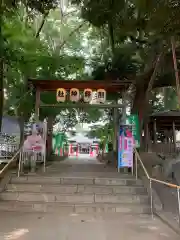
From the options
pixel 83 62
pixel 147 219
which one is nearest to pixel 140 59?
pixel 83 62

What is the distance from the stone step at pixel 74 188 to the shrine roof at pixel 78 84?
15.2 ft

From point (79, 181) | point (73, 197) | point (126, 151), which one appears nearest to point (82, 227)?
point (73, 197)

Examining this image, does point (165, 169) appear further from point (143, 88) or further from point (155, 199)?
point (143, 88)

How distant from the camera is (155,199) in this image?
8.02 metres

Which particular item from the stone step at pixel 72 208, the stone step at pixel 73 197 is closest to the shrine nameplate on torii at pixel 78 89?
the stone step at pixel 73 197

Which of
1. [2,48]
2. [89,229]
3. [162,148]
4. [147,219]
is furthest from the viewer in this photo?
[162,148]

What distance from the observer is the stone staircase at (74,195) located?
25.1 feet

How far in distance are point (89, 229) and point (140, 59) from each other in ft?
37.6

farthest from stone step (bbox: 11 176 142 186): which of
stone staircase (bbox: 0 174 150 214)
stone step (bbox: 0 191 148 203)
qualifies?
stone step (bbox: 0 191 148 203)

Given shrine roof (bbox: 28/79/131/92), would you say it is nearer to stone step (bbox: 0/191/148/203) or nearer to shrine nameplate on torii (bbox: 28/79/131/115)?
shrine nameplate on torii (bbox: 28/79/131/115)

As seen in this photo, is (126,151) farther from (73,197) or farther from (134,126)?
(73,197)

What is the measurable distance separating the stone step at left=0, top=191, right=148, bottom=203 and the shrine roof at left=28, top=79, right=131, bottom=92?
5095mm

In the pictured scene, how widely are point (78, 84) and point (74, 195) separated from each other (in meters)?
5.47

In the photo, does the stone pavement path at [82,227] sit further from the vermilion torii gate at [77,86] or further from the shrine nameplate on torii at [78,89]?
the shrine nameplate on torii at [78,89]
